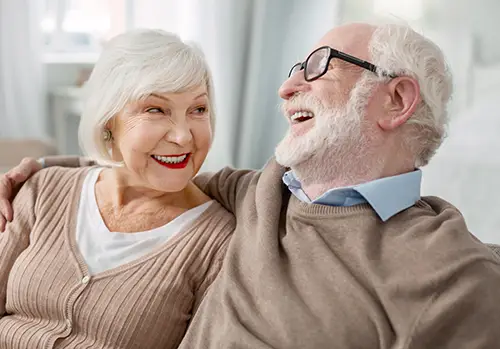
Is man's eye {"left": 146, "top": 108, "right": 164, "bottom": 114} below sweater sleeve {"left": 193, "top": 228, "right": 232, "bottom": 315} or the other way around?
the other way around

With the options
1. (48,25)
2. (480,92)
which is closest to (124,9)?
(48,25)

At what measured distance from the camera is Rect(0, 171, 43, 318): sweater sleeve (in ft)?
5.86

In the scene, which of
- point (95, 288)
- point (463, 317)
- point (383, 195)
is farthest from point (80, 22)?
point (463, 317)

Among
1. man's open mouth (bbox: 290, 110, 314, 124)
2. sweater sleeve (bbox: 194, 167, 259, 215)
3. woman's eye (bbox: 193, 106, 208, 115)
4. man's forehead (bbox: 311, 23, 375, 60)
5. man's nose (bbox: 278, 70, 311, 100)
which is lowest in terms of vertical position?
sweater sleeve (bbox: 194, 167, 259, 215)

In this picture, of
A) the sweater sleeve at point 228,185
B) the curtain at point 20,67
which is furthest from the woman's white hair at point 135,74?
the curtain at point 20,67

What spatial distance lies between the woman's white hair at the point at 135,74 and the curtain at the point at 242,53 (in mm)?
1744

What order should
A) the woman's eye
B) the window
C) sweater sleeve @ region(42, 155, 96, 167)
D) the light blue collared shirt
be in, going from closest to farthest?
the light blue collared shirt → the woman's eye → sweater sleeve @ region(42, 155, 96, 167) → the window

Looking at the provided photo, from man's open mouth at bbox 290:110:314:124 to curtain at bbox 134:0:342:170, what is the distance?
5.87 feet

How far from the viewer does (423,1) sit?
2.81 meters

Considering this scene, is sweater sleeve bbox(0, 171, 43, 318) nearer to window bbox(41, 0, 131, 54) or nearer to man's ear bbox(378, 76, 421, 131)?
man's ear bbox(378, 76, 421, 131)

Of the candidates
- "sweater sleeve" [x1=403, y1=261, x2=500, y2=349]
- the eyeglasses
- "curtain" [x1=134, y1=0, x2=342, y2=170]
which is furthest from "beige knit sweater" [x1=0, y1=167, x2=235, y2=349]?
"curtain" [x1=134, y1=0, x2=342, y2=170]

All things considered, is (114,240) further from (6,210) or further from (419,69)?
(419,69)

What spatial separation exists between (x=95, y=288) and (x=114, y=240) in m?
0.13

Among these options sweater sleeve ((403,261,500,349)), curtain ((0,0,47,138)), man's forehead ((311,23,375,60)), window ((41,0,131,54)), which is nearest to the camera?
sweater sleeve ((403,261,500,349))
